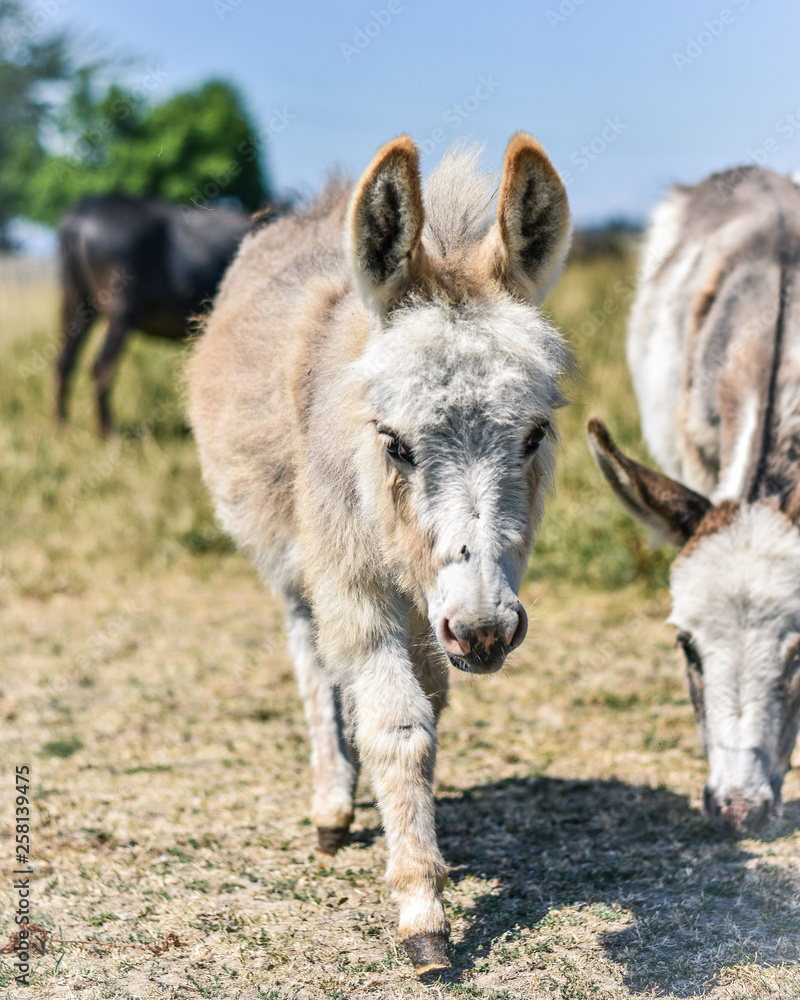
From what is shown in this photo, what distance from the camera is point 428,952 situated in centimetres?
254

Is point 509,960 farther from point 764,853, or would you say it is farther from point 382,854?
point 764,853

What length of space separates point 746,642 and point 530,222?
1665 millimetres

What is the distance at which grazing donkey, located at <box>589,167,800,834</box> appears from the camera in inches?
130

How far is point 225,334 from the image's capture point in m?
3.74

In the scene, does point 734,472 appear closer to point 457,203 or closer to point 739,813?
point 739,813

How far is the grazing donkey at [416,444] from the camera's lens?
96.2 inches

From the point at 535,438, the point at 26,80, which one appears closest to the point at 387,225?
the point at 535,438

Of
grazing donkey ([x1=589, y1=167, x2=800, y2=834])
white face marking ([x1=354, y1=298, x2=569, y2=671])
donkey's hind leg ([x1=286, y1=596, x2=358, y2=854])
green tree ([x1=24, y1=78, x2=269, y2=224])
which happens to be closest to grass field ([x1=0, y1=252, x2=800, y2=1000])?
donkey's hind leg ([x1=286, y1=596, x2=358, y2=854])

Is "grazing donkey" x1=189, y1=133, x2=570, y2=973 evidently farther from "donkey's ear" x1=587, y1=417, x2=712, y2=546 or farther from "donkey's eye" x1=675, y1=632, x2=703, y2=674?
"donkey's eye" x1=675, y1=632, x2=703, y2=674

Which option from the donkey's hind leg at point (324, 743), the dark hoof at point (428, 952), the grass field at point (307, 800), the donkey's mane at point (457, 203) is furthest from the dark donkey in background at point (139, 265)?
the dark hoof at point (428, 952)

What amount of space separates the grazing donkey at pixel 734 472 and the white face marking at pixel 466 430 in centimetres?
116

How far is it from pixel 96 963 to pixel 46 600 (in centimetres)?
434

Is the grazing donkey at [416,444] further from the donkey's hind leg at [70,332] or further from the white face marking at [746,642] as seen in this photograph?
the donkey's hind leg at [70,332]

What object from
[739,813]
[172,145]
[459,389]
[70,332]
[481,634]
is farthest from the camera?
[172,145]
